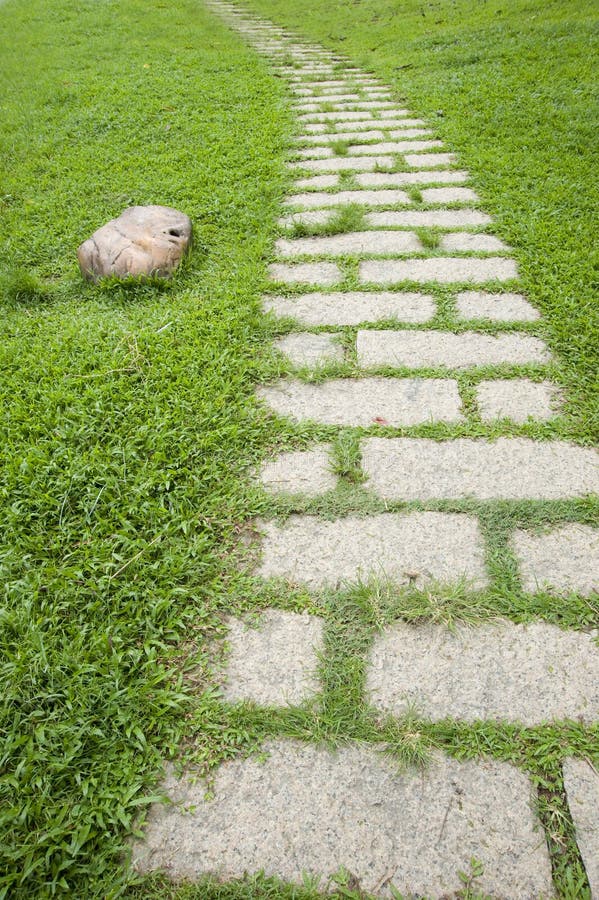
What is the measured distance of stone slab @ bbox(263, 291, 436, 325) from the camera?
2889mm

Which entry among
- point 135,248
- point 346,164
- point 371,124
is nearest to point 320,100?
point 371,124

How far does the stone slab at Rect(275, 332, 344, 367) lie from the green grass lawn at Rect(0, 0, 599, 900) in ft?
0.37

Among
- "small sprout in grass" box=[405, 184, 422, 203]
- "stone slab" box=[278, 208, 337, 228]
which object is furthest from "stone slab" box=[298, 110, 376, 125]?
"stone slab" box=[278, 208, 337, 228]

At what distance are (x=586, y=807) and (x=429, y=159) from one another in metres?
4.34

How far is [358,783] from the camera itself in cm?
136

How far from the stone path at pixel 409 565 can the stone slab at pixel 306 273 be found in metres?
0.01

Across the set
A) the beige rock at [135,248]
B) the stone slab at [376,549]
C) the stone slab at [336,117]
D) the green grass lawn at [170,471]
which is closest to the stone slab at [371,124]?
the stone slab at [336,117]

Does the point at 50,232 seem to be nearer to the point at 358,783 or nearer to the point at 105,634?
the point at 105,634

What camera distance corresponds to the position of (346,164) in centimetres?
446

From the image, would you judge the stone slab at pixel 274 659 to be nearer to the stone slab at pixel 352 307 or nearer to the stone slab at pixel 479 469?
the stone slab at pixel 479 469

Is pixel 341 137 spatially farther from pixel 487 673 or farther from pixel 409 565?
pixel 487 673

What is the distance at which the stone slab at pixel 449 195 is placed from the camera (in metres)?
3.86

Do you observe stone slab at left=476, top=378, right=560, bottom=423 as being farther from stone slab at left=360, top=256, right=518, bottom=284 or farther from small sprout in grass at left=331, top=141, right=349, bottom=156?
small sprout in grass at left=331, top=141, right=349, bottom=156

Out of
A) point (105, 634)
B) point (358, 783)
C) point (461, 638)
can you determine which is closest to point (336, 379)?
point (461, 638)
